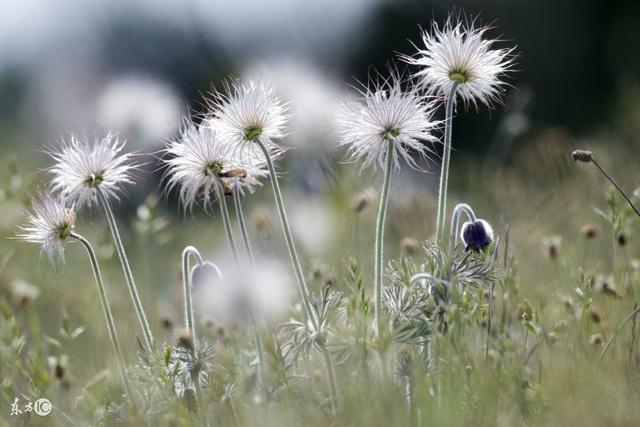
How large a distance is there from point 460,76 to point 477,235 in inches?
21.9

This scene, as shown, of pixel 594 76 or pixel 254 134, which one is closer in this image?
pixel 254 134

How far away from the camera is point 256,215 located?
5.23m

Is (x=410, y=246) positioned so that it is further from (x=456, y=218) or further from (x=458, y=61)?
(x=458, y=61)

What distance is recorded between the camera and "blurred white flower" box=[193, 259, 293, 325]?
10.5 feet

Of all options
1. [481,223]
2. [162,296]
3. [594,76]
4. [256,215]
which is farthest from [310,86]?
[594,76]

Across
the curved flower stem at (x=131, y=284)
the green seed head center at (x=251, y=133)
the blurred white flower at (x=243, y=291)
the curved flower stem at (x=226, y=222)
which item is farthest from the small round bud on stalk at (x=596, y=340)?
the curved flower stem at (x=131, y=284)

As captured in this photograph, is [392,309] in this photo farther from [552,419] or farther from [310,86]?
[310,86]

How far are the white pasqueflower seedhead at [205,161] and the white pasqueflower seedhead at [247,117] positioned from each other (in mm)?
42

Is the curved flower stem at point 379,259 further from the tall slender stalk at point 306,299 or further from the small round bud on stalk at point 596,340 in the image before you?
the small round bud on stalk at point 596,340

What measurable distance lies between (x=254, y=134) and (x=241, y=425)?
3.23 feet

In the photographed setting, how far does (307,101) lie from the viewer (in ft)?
15.9

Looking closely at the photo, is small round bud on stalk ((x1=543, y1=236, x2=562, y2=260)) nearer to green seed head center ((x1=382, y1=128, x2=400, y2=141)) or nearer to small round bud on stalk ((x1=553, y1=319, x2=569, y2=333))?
small round bud on stalk ((x1=553, y1=319, x2=569, y2=333))

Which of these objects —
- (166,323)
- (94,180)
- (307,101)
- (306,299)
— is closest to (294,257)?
(306,299)

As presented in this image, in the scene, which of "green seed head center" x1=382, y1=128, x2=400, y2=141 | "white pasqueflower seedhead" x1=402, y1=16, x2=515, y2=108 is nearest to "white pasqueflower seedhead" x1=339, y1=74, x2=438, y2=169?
"green seed head center" x1=382, y1=128, x2=400, y2=141
